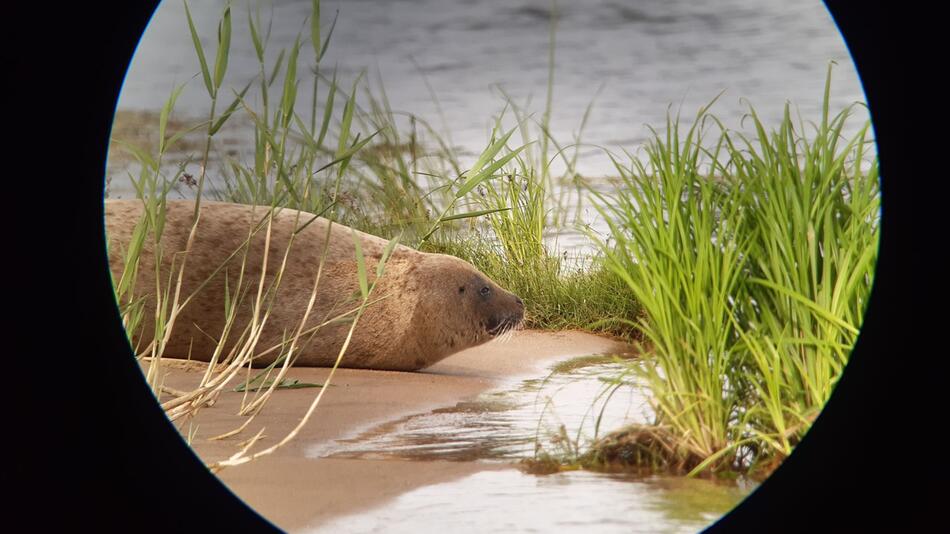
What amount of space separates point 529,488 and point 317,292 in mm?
2271

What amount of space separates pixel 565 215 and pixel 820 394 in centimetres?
211

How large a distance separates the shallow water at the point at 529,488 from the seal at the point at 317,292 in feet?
4.03

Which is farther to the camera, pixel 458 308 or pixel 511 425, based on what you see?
pixel 458 308

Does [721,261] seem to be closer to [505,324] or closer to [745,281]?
[745,281]

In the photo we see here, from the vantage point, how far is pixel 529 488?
9.07 feet

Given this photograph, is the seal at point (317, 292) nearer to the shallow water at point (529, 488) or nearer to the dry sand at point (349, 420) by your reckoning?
the dry sand at point (349, 420)

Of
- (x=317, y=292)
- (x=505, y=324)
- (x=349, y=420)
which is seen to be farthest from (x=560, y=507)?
(x=317, y=292)

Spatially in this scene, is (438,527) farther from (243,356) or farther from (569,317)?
(569,317)

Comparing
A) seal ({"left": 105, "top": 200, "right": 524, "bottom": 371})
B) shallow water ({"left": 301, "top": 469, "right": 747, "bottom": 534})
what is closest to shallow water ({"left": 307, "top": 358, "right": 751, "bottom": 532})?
shallow water ({"left": 301, "top": 469, "right": 747, "bottom": 534})

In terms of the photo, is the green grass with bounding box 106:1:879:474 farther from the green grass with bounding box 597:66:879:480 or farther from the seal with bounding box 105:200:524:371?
the seal with bounding box 105:200:524:371

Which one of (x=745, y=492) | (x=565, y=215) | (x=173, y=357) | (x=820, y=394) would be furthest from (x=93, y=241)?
(x=565, y=215)

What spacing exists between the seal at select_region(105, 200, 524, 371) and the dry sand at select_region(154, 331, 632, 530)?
0.14 meters

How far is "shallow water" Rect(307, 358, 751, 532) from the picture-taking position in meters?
2.55

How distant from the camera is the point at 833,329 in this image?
2830mm
